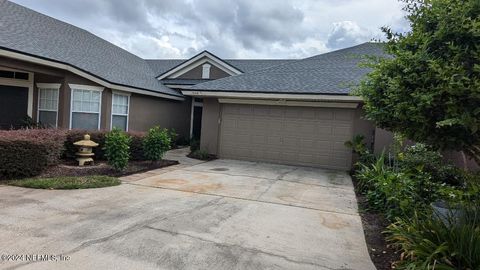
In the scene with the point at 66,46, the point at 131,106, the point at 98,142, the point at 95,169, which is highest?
the point at 66,46

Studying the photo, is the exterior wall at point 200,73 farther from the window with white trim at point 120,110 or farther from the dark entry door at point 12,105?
the dark entry door at point 12,105

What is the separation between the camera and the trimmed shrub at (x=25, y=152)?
757cm

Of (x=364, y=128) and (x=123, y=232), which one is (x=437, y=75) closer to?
(x=123, y=232)

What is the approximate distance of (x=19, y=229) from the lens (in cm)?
476

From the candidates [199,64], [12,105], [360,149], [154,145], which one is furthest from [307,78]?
[12,105]

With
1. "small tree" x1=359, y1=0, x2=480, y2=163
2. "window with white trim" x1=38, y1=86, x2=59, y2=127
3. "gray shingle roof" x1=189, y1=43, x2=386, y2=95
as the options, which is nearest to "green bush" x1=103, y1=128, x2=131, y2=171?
"window with white trim" x1=38, y1=86, x2=59, y2=127

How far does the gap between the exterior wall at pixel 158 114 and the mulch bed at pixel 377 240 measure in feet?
34.8

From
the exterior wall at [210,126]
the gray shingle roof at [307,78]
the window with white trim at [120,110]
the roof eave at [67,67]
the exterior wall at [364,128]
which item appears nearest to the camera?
the roof eave at [67,67]

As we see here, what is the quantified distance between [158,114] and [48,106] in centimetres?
523

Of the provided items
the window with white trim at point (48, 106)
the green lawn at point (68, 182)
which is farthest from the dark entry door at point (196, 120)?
the green lawn at point (68, 182)

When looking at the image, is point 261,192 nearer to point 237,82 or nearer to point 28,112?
point 237,82

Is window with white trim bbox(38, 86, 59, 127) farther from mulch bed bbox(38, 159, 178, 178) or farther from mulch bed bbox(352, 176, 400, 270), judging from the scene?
mulch bed bbox(352, 176, 400, 270)

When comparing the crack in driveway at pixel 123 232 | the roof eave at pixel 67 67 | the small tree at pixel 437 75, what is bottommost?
the crack in driveway at pixel 123 232

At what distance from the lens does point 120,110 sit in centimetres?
1395
